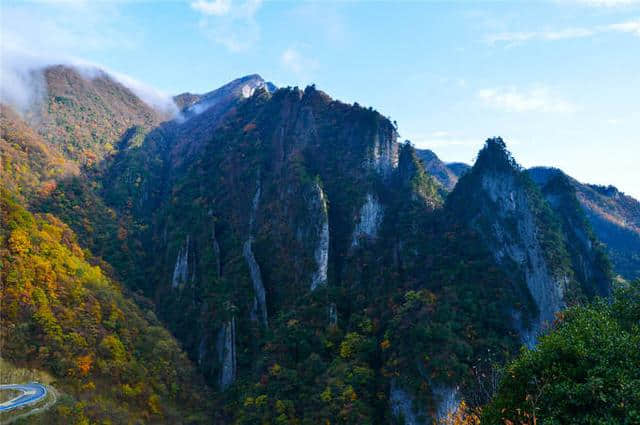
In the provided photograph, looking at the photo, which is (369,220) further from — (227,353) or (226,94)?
(226,94)

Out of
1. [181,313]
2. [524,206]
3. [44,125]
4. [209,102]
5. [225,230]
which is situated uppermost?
[209,102]

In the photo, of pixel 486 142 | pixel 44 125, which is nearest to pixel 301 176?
pixel 486 142

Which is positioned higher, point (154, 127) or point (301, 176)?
point (154, 127)

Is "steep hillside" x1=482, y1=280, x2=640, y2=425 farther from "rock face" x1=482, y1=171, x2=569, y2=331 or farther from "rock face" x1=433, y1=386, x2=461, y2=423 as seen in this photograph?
"rock face" x1=482, y1=171, x2=569, y2=331

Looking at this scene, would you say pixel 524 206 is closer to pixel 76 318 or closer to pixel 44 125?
pixel 76 318

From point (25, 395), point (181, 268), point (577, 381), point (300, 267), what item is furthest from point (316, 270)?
point (577, 381)

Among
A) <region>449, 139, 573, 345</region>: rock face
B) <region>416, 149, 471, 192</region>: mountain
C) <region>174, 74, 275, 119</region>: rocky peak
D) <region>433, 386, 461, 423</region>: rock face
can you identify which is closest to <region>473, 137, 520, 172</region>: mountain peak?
<region>449, 139, 573, 345</region>: rock face

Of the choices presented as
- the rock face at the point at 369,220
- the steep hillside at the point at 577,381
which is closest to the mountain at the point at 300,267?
the rock face at the point at 369,220
